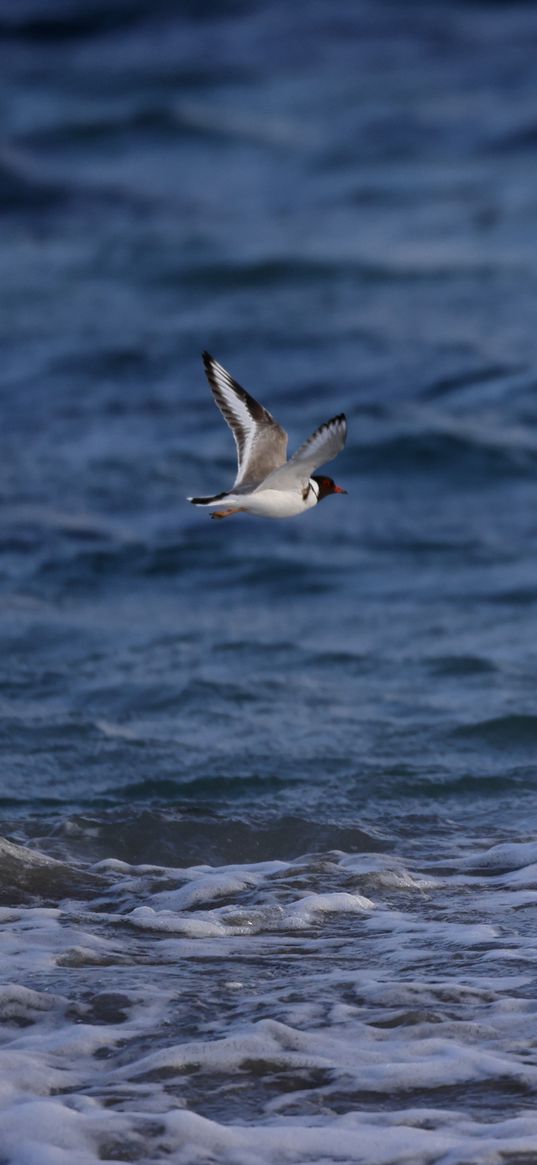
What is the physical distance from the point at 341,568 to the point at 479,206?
12.3m

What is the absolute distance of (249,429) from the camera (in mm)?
6598

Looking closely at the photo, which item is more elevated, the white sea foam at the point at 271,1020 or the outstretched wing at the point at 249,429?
the outstretched wing at the point at 249,429

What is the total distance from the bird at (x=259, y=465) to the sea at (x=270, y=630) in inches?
60.5

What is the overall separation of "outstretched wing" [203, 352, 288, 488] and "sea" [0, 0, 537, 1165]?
169 cm

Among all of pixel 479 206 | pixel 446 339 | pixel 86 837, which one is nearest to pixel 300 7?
pixel 479 206

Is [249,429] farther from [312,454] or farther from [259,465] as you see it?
[312,454]

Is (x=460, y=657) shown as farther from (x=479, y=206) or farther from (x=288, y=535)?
(x=479, y=206)

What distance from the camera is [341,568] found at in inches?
471

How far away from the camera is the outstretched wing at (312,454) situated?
5.61 metres

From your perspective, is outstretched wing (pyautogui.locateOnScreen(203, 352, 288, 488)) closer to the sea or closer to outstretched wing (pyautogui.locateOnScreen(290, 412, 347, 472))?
outstretched wing (pyautogui.locateOnScreen(290, 412, 347, 472))

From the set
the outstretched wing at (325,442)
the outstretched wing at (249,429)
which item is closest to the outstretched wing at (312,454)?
the outstretched wing at (325,442)

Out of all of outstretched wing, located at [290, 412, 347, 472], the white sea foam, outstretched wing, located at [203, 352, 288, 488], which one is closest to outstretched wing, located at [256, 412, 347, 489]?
outstretched wing, located at [290, 412, 347, 472]

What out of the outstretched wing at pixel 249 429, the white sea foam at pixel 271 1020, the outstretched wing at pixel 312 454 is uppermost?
the outstretched wing at pixel 249 429

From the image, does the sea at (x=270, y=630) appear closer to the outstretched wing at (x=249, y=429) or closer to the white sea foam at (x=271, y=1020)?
the white sea foam at (x=271, y=1020)
